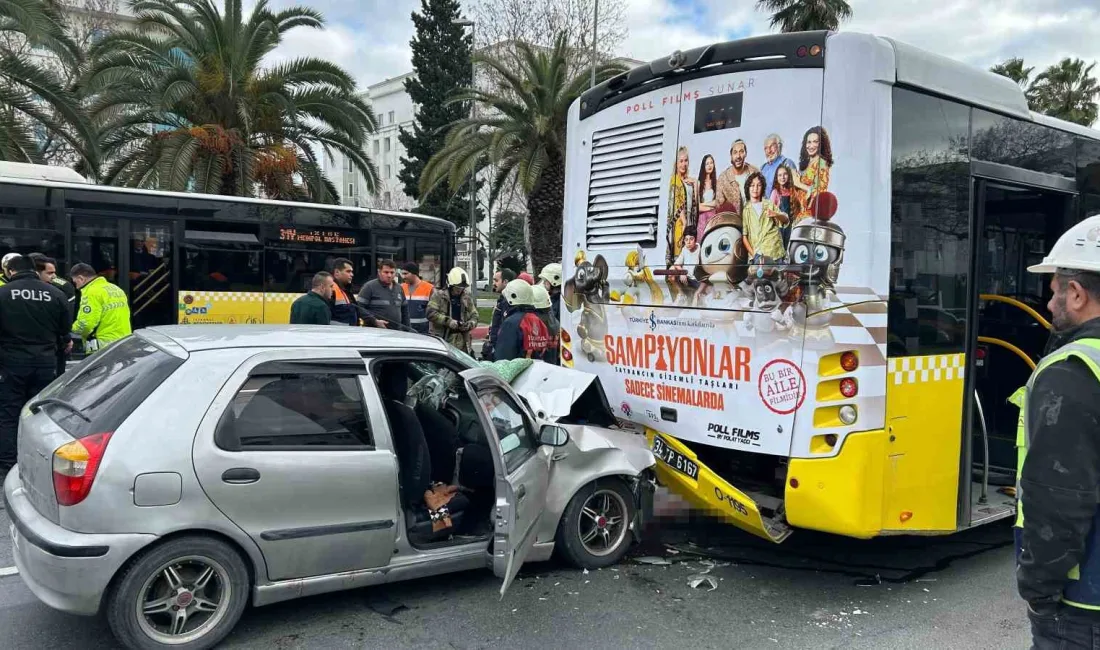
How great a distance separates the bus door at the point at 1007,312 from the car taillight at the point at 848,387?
1.70 meters

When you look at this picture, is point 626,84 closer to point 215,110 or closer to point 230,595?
point 230,595

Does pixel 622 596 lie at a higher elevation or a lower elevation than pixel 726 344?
lower

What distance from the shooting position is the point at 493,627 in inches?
162

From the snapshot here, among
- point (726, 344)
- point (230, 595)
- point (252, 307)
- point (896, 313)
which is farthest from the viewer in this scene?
point (252, 307)

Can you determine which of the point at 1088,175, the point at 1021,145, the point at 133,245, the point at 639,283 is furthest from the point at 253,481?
the point at 133,245

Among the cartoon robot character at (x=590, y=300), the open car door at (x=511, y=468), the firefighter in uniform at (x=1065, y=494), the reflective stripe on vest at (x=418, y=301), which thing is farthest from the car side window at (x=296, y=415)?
the reflective stripe on vest at (x=418, y=301)

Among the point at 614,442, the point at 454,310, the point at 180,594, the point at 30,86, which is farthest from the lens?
the point at 30,86

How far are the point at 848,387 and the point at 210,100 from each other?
16758mm

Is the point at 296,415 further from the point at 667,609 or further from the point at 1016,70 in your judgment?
the point at 1016,70

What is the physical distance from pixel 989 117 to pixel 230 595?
16.8 feet

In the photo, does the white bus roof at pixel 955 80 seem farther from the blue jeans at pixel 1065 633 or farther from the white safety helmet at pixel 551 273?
the white safety helmet at pixel 551 273

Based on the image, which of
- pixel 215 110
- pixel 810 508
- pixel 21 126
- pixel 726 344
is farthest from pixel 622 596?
pixel 215 110

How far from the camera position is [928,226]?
456cm

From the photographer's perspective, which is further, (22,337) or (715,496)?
(22,337)
